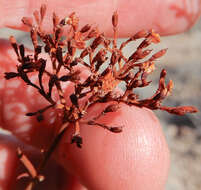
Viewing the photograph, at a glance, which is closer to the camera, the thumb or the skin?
the skin

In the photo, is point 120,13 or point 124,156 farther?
point 120,13

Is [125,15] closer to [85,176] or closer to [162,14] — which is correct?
[162,14]

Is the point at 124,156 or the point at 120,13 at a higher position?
the point at 120,13

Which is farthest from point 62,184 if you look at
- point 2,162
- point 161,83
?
point 161,83

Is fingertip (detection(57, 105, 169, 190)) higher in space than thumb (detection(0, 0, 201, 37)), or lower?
lower

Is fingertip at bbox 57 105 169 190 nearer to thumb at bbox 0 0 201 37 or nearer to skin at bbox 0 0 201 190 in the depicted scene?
skin at bbox 0 0 201 190

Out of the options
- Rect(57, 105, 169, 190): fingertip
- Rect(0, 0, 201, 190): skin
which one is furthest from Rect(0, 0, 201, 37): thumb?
Rect(57, 105, 169, 190): fingertip

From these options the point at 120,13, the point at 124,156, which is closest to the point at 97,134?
the point at 124,156

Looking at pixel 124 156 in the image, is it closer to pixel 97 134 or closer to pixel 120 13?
pixel 97 134
